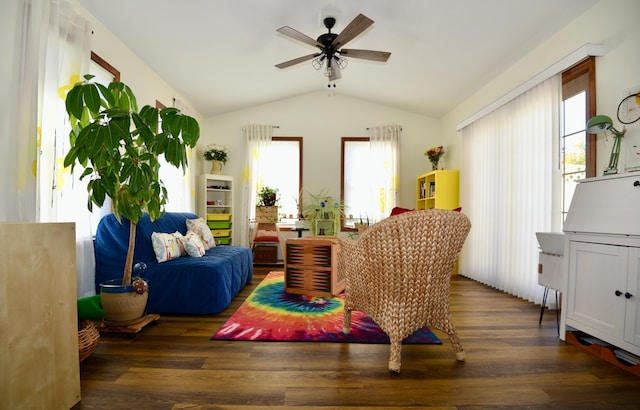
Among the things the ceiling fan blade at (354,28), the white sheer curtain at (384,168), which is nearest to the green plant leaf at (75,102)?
the ceiling fan blade at (354,28)

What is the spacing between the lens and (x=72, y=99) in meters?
1.61

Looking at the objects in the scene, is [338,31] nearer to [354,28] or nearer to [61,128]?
[354,28]

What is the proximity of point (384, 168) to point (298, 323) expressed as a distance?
3.67 metres

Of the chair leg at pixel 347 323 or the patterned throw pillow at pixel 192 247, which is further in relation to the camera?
the patterned throw pillow at pixel 192 247

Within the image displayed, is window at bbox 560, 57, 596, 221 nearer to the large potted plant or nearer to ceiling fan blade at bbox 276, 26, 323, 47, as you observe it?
ceiling fan blade at bbox 276, 26, 323, 47

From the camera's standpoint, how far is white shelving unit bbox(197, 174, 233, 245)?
4.86m

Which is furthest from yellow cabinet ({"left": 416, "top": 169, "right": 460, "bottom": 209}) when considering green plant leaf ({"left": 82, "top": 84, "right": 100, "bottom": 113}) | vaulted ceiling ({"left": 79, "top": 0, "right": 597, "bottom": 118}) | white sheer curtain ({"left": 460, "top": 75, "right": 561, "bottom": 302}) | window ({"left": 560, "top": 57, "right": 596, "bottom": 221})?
green plant leaf ({"left": 82, "top": 84, "right": 100, "bottom": 113})

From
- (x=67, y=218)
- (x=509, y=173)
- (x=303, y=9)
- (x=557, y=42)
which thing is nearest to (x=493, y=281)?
(x=509, y=173)

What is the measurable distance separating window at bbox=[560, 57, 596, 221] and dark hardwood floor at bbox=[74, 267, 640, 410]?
143cm

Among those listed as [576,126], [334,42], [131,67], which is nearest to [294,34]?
[334,42]

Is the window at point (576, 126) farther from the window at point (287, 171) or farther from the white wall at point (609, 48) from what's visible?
the window at point (287, 171)

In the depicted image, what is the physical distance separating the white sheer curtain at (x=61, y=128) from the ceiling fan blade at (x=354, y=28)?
2.11 m

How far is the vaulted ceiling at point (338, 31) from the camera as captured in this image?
2.69 m

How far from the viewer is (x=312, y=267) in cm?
317
